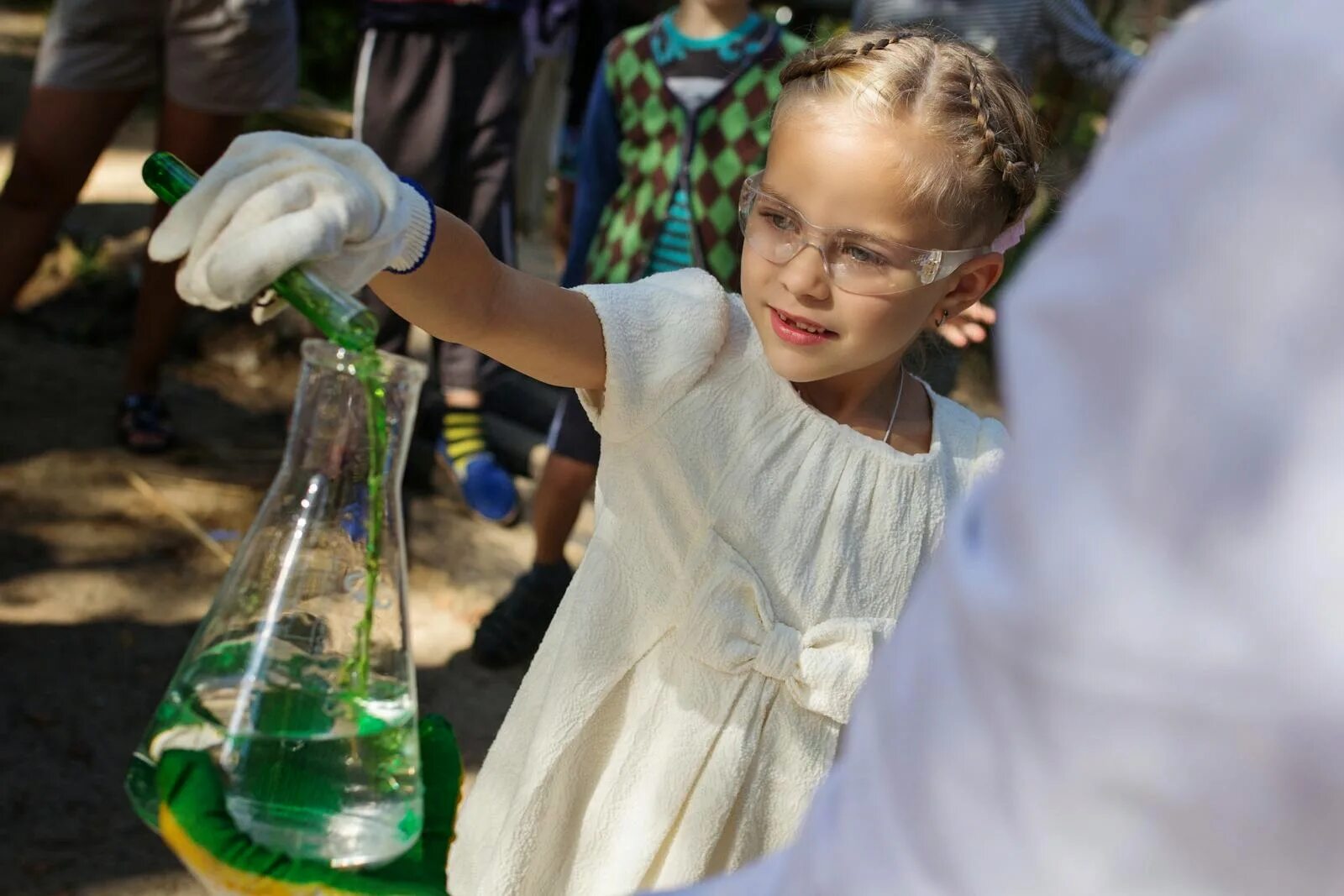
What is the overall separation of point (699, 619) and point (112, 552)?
2.34 meters

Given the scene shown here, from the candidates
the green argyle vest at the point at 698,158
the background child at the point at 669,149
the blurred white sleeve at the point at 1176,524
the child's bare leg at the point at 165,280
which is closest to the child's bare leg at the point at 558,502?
the background child at the point at 669,149

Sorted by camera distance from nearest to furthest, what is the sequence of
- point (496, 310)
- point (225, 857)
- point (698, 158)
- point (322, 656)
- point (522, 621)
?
1. point (225, 857)
2. point (322, 656)
3. point (496, 310)
4. point (698, 158)
5. point (522, 621)

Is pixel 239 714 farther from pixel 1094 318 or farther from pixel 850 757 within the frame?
pixel 1094 318

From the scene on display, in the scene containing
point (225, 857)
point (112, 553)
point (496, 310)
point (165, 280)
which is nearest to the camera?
point (225, 857)

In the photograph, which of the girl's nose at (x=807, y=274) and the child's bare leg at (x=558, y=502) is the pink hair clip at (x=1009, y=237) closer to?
the girl's nose at (x=807, y=274)

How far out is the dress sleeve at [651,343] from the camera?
164 centimetres

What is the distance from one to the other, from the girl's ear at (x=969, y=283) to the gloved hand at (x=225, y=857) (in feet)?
3.06

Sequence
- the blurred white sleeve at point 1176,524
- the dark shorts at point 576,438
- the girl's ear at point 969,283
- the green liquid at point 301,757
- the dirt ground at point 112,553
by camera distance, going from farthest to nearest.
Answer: the dark shorts at point 576,438, the dirt ground at point 112,553, the girl's ear at point 969,283, the green liquid at point 301,757, the blurred white sleeve at point 1176,524

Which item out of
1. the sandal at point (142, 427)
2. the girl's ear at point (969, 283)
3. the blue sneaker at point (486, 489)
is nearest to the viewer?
the girl's ear at point (969, 283)

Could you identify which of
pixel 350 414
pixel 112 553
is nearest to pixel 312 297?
pixel 350 414

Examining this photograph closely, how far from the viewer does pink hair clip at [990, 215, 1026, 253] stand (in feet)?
5.84

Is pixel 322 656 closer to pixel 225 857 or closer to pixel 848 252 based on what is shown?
pixel 225 857

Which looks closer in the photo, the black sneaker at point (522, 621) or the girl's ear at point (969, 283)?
the girl's ear at point (969, 283)

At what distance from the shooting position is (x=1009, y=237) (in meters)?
1.81
